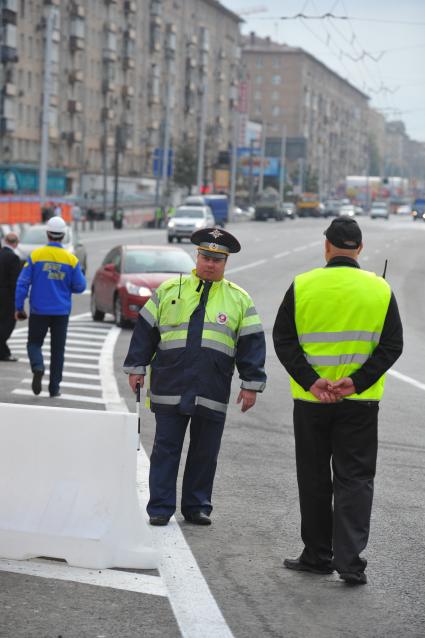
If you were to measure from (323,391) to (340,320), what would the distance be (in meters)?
0.35

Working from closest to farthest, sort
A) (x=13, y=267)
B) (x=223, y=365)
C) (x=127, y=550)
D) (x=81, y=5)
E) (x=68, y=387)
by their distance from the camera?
(x=127, y=550) < (x=223, y=365) < (x=68, y=387) < (x=13, y=267) < (x=81, y=5)

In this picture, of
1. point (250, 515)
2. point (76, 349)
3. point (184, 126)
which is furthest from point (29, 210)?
point (184, 126)

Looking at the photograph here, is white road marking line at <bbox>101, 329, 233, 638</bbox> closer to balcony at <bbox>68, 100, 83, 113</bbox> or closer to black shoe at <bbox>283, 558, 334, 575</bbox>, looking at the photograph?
black shoe at <bbox>283, 558, 334, 575</bbox>

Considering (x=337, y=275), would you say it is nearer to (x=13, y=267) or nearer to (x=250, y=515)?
(x=250, y=515)

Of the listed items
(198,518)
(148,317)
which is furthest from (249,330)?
(198,518)

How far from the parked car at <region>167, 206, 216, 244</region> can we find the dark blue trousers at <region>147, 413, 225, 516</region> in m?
53.4

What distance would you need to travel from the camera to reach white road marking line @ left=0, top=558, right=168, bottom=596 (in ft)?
20.0

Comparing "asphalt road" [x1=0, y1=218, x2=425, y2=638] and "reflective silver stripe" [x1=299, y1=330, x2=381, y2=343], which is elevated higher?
"reflective silver stripe" [x1=299, y1=330, x2=381, y2=343]

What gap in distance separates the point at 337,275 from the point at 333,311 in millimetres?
173

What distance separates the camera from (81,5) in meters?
98.7

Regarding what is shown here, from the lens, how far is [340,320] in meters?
6.54

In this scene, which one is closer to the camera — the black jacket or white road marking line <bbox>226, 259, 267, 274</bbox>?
the black jacket

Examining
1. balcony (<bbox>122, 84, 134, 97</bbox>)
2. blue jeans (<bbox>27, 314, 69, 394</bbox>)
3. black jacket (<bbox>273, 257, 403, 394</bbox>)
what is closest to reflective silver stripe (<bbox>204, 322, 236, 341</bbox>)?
black jacket (<bbox>273, 257, 403, 394</bbox>)

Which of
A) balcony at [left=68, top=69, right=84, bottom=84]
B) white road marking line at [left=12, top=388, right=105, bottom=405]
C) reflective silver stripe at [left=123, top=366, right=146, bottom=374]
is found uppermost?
balcony at [left=68, top=69, right=84, bottom=84]
